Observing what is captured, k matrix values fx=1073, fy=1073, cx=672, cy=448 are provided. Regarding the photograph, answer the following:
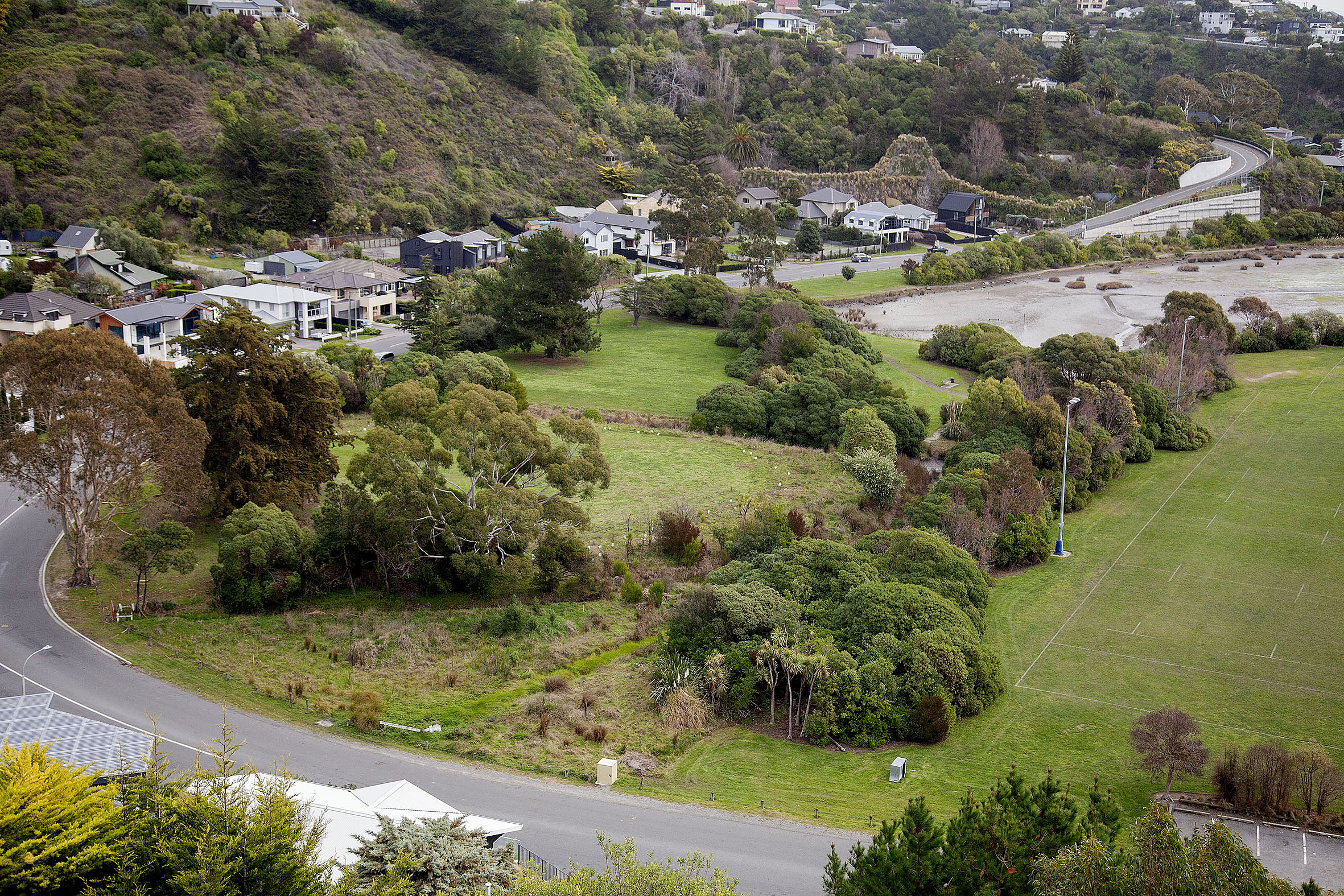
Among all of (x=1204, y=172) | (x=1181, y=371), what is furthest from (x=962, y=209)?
(x=1181, y=371)

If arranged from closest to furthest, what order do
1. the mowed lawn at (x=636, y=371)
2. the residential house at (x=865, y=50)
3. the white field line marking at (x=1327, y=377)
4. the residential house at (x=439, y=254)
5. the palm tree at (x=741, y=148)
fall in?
the mowed lawn at (x=636, y=371) → the white field line marking at (x=1327, y=377) → the residential house at (x=439, y=254) → the palm tree at (x=741, y=148) → the residential house at (x=865, y=50)

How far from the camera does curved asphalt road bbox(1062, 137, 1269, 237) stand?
9019 cm

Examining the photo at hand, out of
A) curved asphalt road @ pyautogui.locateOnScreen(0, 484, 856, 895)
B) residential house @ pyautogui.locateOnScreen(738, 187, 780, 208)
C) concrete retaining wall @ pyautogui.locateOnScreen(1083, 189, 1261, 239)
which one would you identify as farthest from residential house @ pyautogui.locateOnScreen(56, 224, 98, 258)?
concrete retaining wall @ pyautogui.locateOnScreen(1083, 189, 1261, 239)

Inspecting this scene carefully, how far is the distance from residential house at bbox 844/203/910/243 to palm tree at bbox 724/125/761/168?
1579 centimetres

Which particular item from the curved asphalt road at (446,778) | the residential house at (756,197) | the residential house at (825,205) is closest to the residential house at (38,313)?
the curved asphalt road at (446,778)

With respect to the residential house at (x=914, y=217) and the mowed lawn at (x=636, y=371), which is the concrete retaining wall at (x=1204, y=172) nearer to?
the residential house at (x=914, y=217)

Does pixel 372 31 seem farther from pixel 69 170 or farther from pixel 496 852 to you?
pixel 496 852

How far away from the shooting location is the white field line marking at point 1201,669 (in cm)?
2455

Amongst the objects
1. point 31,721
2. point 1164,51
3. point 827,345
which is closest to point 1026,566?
point 827,345

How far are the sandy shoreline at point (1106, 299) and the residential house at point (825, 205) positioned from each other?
62.7 feet

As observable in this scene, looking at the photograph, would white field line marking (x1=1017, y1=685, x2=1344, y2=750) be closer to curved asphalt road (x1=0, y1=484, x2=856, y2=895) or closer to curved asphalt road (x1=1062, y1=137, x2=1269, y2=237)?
curved asphalt road (x1=0, y1=484, x2=856, y2=895)

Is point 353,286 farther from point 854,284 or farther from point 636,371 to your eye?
point 854,284

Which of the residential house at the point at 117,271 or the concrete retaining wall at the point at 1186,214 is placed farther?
the concrete retaining wall at the point at 1186,214

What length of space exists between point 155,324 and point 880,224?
58.0 m
